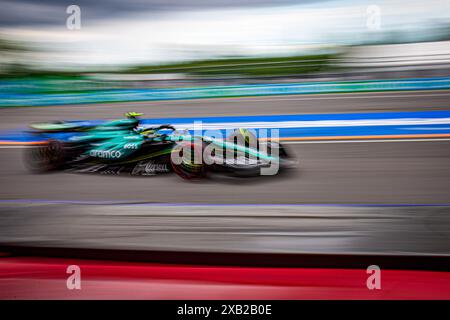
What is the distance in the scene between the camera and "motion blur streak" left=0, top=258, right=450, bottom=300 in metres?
1.34

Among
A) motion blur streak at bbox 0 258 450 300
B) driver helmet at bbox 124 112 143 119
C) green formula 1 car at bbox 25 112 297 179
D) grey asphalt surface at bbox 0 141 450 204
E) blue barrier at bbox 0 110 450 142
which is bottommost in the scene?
motion blur streak at bbox 0 258 450 300

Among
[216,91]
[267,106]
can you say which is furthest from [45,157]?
[267,106]

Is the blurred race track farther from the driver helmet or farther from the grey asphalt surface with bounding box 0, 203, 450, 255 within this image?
the grey asphalt surface with bounding box 0, 203, 450, 255

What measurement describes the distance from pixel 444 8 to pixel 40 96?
1.38m

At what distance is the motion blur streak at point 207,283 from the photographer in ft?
4.41

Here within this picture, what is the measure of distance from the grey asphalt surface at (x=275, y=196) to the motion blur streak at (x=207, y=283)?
0.08 m

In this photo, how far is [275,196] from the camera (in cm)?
152

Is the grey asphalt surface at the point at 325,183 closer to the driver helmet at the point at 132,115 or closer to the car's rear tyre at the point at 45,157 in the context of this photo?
the car's rear tyre at the point at 45,157

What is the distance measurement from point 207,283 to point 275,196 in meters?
0.40

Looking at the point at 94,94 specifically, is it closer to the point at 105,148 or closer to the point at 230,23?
the point at 105,148

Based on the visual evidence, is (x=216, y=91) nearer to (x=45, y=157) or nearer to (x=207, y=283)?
(x=207, y=283)

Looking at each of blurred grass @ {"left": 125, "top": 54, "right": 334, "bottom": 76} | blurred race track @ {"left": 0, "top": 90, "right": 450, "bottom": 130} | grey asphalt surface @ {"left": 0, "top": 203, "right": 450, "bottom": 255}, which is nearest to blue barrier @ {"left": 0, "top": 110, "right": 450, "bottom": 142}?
blurred race track @ {"left": 0, "top": 90, "right": 450, "bottom": 130}

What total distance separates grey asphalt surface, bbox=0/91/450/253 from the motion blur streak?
84mm

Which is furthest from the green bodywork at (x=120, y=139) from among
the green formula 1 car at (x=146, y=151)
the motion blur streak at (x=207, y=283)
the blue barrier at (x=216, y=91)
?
the motion blur streak at (x=207, y=283)
